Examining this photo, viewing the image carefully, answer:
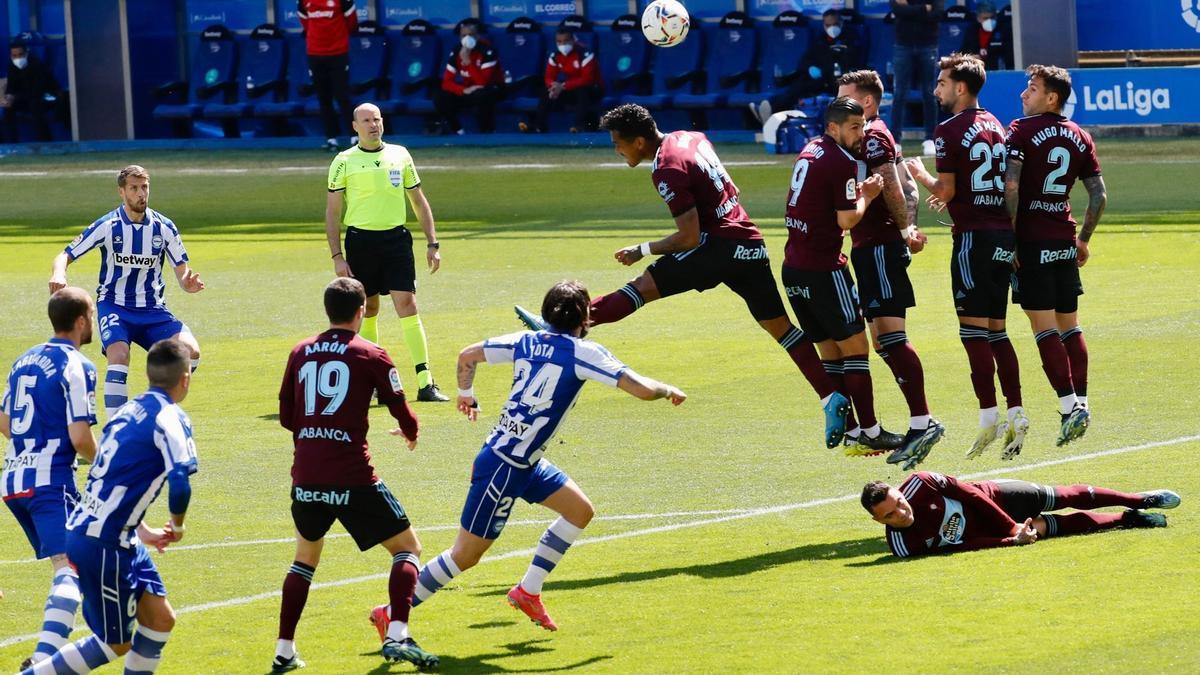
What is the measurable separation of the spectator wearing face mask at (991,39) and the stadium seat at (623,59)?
6.08 metres

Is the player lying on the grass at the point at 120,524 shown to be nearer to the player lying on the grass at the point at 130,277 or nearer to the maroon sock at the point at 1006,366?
the player lying on the grass at the point at 130,277

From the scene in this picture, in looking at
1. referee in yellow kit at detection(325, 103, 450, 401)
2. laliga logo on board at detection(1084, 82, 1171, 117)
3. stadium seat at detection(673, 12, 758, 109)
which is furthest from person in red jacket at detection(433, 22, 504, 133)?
referee in yellow kit at detection(325, 103, 450, 401)

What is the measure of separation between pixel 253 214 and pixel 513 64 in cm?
863

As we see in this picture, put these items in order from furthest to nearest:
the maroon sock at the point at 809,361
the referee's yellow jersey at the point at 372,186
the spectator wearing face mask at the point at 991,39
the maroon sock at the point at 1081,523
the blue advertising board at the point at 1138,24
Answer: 1. the spectator wearing face mask at the point at 991,39
2. the blue advertising board at the point at 1138,24
3. the referee's yellow jersey at the point at 372,186
4. the maroon sock at the point at 809,361
5. the maroon sock at the point at 1081,523

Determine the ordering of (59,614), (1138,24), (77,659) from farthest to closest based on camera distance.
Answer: (1138,24), (59,614), (77,659)

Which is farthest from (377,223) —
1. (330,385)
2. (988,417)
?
(330,385)

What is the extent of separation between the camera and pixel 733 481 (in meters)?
12.1

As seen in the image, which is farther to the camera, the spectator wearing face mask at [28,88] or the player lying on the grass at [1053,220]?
the spectator wearing face mask at [28,88]

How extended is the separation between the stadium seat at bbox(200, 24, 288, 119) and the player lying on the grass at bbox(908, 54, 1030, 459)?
26459 mm

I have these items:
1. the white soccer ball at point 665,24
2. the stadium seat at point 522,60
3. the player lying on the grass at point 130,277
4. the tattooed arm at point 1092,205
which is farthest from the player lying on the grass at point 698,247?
the stadium seat at point 522,60

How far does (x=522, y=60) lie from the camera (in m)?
35.4

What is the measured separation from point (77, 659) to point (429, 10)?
100 ft

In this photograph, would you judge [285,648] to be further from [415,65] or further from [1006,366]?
[415,65]

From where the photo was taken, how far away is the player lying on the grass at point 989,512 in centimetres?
994
